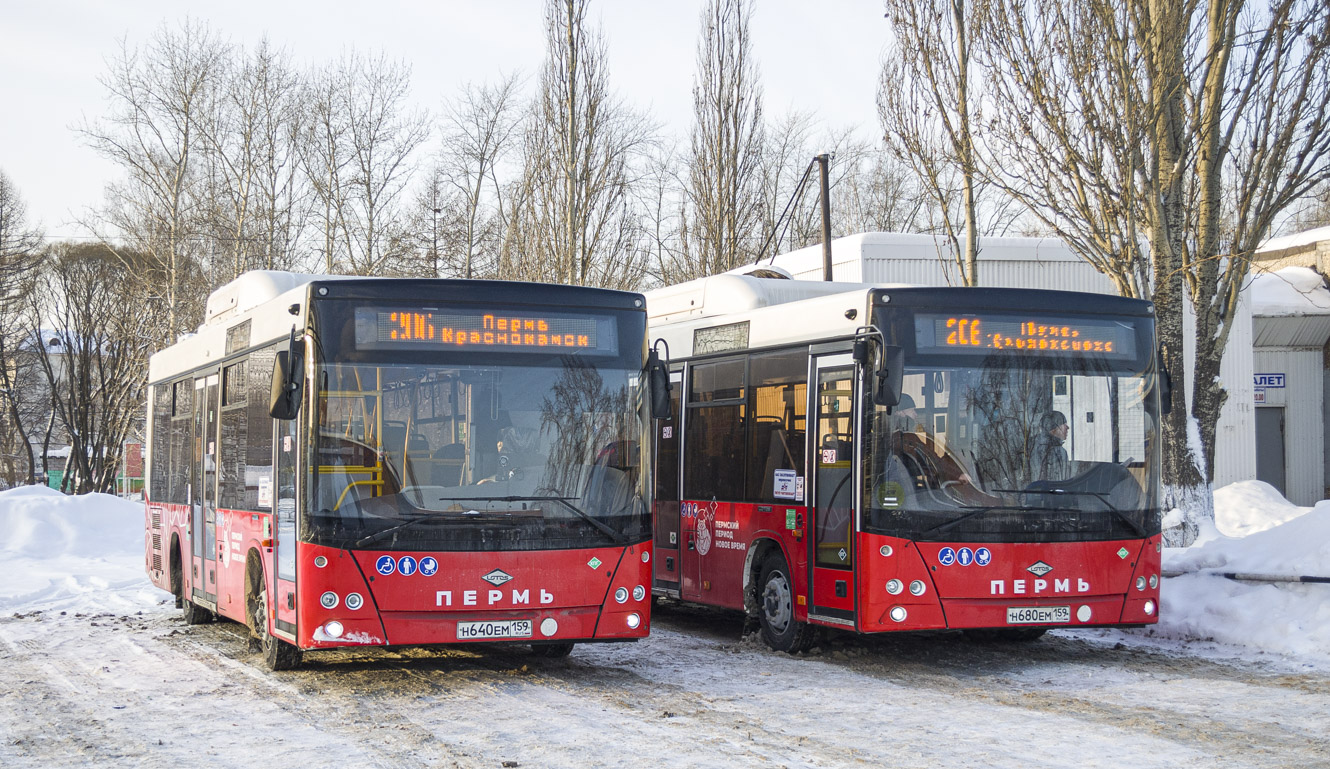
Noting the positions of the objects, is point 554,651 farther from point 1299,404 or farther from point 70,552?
point 1299,404

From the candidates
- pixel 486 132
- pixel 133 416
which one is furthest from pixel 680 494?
pixel 133 416

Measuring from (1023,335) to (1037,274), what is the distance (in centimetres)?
2003

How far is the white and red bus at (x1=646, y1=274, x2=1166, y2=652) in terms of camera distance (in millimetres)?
10633

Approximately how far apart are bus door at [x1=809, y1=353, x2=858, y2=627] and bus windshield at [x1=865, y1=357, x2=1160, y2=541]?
0.28 metres

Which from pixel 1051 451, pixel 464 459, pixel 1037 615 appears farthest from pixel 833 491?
pixel 464 459

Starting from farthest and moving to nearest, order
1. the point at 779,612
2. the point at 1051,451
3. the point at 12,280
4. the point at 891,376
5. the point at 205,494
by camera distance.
Answer: 1. the point at 12,280
2. the point at 205,494
3. the point at 779,612
4. the point at 1051,451
5. the point at 891,376

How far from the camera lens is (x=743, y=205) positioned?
33.5 metres

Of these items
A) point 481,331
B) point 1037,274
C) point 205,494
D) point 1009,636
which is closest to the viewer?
point 481,331

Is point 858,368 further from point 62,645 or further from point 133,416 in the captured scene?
point 133,416

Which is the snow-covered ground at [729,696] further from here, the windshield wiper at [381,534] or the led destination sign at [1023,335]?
the led destination sign at [1023,335]

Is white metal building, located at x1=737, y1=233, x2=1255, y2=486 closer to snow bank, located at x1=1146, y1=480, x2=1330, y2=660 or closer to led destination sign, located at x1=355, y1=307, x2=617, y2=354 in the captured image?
snow bank, located at x1=1146, y1=480, x2=1330, y2=660

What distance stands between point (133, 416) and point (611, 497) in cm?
3921

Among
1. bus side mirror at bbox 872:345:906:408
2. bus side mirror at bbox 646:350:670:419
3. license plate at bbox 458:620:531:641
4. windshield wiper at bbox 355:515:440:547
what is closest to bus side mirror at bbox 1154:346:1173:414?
bus side mirror at bbox 872:345:906:408

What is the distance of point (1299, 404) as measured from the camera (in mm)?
34094
